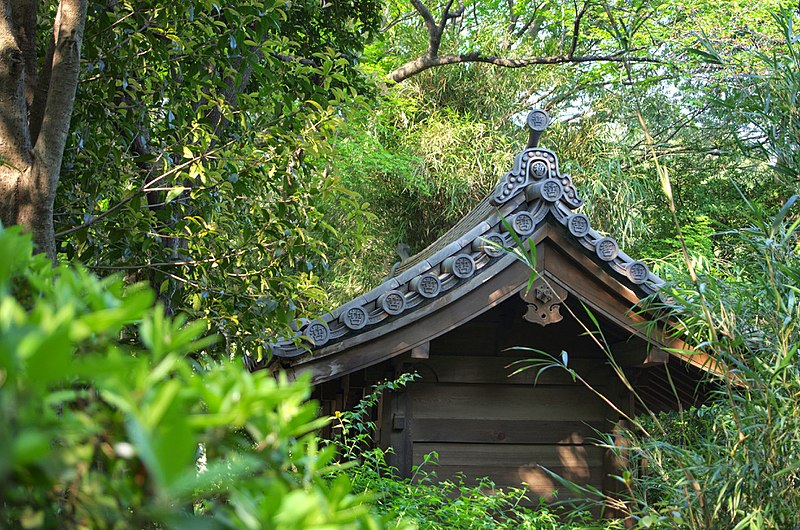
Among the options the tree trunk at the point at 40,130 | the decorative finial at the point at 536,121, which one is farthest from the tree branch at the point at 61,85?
the decorative finial at the point at 536,121

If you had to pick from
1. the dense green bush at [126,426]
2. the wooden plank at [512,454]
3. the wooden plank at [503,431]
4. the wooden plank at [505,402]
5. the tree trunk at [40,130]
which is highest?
the tree trunk at [40,130]

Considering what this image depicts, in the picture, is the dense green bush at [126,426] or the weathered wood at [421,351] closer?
the dense green bush at [126,426]

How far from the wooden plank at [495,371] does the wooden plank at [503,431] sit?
28cm

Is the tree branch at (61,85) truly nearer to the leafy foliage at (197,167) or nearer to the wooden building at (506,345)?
the leafy foliage at (197,167)

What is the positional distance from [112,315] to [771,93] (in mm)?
3206

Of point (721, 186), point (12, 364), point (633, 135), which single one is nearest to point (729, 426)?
point (12, 364)

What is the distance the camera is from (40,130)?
2.46 metres

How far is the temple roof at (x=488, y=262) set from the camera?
430 centimetres

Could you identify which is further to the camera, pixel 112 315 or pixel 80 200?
pixel 80 200

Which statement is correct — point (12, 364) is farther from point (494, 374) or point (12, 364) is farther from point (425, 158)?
point (425, 158)

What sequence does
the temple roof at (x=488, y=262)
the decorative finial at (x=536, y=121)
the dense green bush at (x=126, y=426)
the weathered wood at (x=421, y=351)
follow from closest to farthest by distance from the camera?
the dense green bush at (x=126, y=426) < the temple roof at (x=488, y=262) < the weathered wood at (x=421, y=351) < the decorative finial at (x=536, y=121)

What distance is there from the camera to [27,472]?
582 millimetres

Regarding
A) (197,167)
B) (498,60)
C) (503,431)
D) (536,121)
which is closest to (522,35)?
(498,60)

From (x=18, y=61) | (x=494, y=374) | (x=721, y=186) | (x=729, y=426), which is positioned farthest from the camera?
(x=721, y=186)
